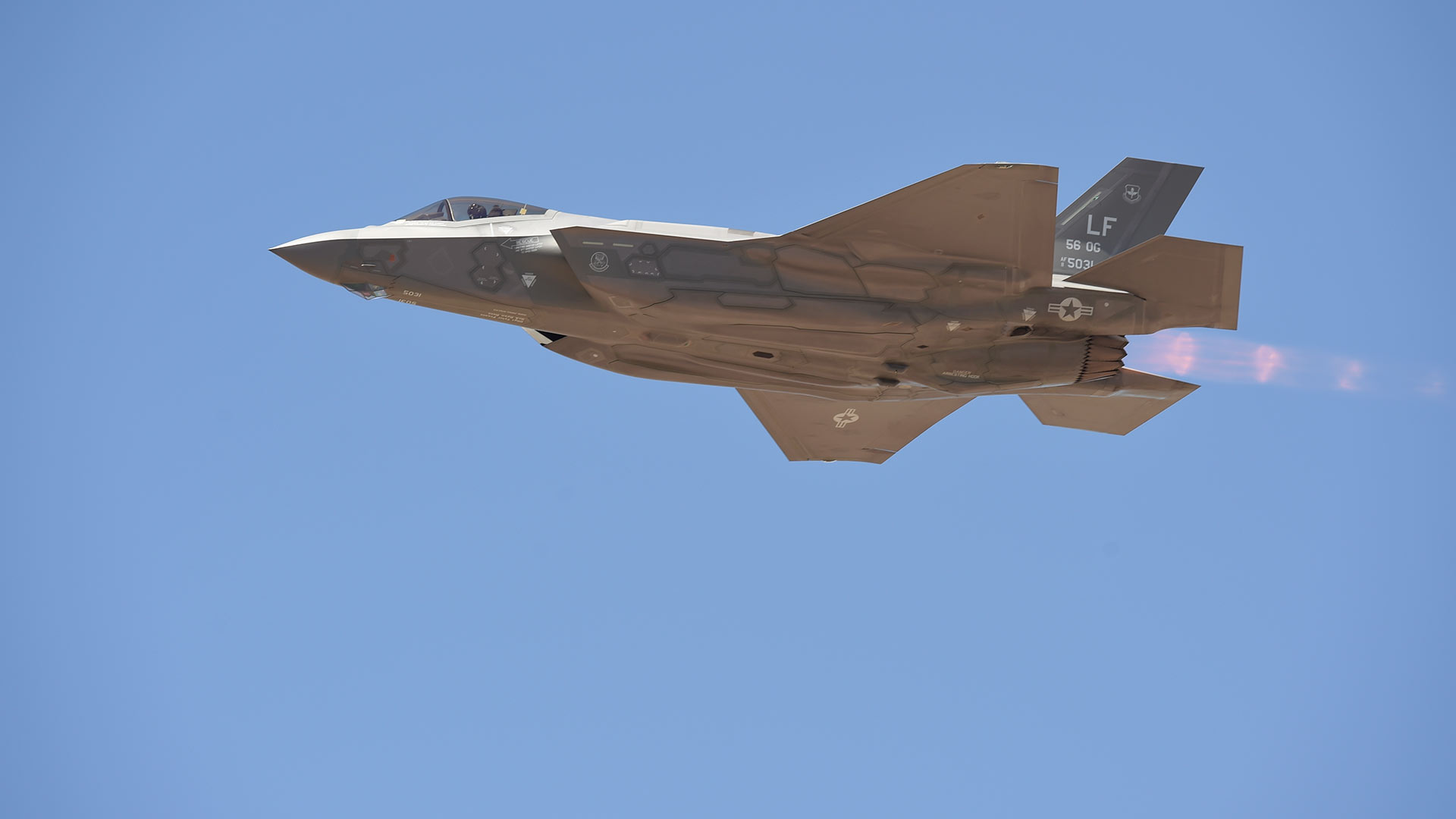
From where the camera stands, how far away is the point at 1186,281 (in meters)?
21.1

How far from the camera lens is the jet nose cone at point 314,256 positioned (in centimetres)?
2097

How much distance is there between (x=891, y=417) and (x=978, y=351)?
5.11m

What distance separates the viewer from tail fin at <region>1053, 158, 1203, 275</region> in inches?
976

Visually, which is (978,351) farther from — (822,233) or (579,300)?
(579,300)

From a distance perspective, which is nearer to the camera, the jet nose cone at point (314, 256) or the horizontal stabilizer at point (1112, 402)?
the jet nose cone at point (314, 256)

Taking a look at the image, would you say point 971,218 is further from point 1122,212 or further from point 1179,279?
point 1122,212

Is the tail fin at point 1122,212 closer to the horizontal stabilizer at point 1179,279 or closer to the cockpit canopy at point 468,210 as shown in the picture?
the horizontal stabilizer at point 1179,279

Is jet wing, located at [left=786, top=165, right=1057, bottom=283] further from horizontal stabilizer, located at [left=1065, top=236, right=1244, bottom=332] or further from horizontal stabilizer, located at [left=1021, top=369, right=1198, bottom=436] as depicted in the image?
horizontal stabilizer, located at [left=1021, top=369, right=1198, bottom=436]

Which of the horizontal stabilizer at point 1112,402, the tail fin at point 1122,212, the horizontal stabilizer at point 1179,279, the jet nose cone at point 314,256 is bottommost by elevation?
the horizontal stabilizer at point 1112,402

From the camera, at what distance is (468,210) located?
21.8 m

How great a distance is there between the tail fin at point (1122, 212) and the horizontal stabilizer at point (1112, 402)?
2.56 m

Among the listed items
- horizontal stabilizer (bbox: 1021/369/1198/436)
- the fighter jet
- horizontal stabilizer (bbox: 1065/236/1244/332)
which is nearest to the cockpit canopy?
the fighter jet

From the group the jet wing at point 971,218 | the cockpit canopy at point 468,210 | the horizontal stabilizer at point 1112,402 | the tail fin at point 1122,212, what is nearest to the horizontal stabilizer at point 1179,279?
the jet wing at point 971,218

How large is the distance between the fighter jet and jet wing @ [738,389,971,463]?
3827mm
